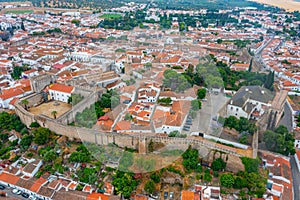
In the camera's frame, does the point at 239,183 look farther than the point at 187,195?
Yes

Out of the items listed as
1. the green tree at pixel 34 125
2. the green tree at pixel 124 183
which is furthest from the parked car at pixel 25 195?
the green tree at pixel 34 125

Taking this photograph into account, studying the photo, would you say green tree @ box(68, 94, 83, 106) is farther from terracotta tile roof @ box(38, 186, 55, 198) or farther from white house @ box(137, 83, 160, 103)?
terracotta tile roof @ box(38, 186, 55, 198)

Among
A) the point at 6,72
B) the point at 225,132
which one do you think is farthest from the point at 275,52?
the point at 6,72

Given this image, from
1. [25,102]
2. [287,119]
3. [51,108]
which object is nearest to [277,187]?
[287,119]

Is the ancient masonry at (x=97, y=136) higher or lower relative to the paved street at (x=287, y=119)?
higher

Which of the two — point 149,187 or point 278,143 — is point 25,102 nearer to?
point 149,187

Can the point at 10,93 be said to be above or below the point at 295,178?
above

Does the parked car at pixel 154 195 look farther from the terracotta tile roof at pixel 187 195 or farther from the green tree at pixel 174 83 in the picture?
the green tree at pixel 174 83
